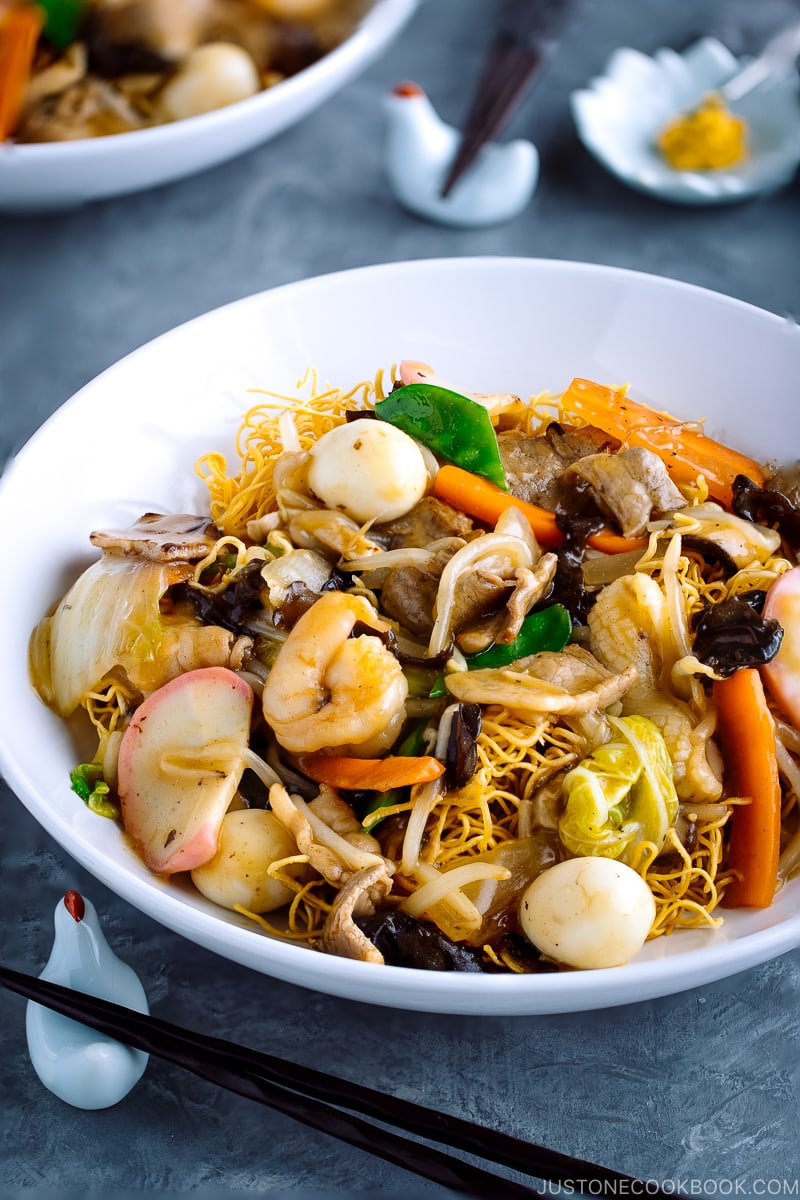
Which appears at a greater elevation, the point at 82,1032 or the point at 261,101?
the point at 261,101

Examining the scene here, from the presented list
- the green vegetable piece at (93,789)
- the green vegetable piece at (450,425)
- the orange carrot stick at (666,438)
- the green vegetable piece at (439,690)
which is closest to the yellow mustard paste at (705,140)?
the orange carrot stick at (666,438)

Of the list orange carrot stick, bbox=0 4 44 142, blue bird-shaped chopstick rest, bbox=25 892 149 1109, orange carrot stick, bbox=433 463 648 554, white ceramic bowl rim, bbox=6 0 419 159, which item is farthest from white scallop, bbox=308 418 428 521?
orange carrot stick, bbox=0 4 44 142

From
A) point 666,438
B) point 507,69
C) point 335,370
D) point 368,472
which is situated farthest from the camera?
point 507,69

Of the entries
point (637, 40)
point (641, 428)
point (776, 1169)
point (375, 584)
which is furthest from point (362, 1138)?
point (637, 40)

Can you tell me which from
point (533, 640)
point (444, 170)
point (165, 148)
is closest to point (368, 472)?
point (533, 640)

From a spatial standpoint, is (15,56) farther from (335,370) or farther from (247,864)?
(247,864)

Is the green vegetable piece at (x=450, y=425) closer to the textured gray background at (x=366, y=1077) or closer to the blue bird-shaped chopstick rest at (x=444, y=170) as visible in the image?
the textured gray background at (x=366, y=1077)
